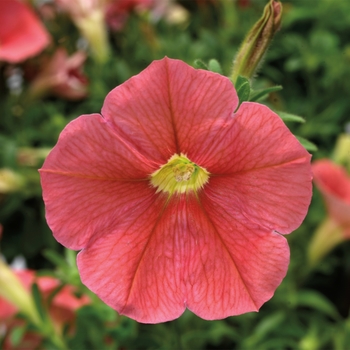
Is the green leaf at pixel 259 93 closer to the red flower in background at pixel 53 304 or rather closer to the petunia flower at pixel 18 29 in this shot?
the red flower in background at pixel 53 304

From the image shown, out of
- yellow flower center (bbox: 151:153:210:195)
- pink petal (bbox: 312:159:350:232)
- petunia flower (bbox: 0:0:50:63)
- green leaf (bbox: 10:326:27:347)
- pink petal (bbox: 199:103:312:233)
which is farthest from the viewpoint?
petunia flower (bbox: 0:0:50:63)

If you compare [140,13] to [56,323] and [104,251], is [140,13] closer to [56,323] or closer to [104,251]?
[56,323]

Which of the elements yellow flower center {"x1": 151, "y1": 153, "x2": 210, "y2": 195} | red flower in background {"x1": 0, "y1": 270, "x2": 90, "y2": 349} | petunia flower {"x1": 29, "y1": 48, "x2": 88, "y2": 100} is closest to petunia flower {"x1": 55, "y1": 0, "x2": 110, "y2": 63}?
petunia flower {"x1": 29, "y1": 48, "x2": 88, "y2": 100}

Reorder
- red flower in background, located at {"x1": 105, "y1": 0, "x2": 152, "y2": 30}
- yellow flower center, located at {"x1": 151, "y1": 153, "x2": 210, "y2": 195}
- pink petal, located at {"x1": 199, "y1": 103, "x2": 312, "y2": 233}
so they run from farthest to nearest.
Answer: red flower in background, located at {"x1": 105, "y1": 0, "x2": 152, "y2": 30}
yellow flower center, located at {"x1": 151, "y1": 153, "x2": 210, "y2": 195}
pink petal, located at {"x1": 199, "y1": 103, "x2": 312, "y2": 233}

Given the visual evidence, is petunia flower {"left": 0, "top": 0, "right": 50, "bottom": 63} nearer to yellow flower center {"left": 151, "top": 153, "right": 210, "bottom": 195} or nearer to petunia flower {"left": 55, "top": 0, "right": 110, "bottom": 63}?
petunia flower {"left": 55, "top": 0, "right": 110, "bottom": 63}

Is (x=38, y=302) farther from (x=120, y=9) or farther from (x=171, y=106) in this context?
(x=120, y=9)

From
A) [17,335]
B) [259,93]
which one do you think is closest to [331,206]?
[259,93]
